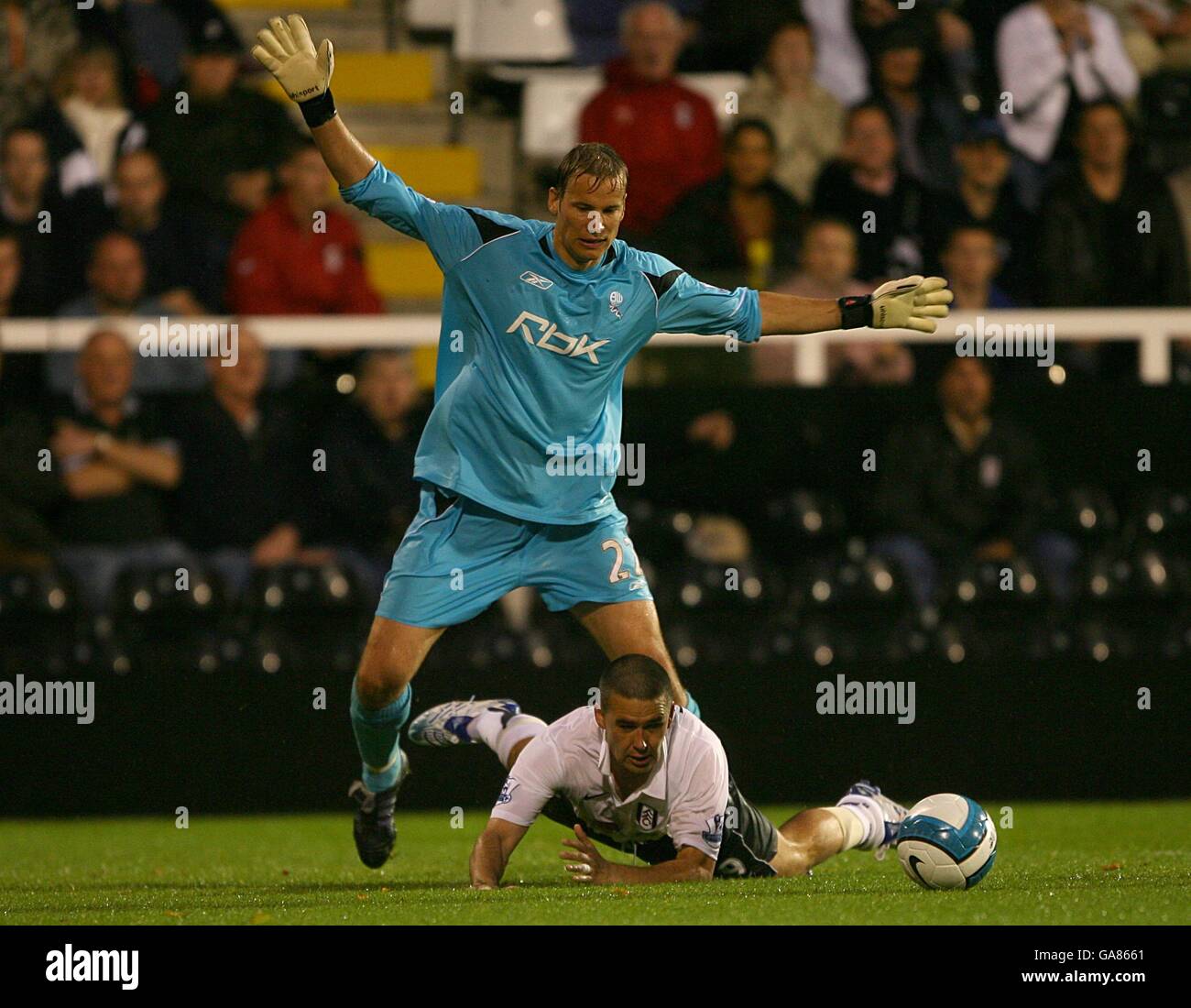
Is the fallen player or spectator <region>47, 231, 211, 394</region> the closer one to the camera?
the fallen player

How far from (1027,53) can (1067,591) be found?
149 inches

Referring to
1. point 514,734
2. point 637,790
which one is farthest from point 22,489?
point 637,790

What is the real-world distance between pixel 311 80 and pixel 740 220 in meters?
5.35

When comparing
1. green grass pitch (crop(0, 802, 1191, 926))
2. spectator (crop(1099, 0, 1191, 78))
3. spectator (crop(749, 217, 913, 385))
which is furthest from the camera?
spectator (crop(1099, 0, 1191, 78))

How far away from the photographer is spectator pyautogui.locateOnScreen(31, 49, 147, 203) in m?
11.8

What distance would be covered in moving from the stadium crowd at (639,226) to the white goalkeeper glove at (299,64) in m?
3.85

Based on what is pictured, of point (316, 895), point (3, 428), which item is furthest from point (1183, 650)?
point (3, 428)

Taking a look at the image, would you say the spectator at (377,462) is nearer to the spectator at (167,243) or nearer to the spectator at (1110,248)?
the spectator at (167,243)

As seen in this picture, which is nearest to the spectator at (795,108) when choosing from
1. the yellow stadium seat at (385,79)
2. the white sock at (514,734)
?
the yellow stadium seat at (385,79)

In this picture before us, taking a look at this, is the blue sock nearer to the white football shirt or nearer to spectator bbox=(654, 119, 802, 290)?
the white football shirt

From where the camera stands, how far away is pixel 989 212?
11.6m

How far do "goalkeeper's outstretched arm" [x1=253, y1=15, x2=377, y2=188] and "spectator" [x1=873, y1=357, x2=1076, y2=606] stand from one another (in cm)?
449

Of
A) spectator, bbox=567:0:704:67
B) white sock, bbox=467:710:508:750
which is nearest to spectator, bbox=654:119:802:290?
spectator, bbox=567:0:704:67

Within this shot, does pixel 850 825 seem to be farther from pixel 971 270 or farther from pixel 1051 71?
pixel 1051 71
